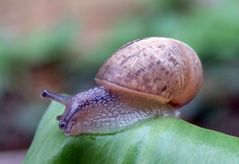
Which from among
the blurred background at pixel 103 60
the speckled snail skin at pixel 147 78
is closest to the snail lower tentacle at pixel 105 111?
the speckled snail skin at pixel 147 78

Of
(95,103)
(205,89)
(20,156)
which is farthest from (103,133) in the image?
(205,89)

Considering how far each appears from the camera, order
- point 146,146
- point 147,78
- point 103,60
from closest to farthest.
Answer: point 146,146 < point 147,78 < point 103,60

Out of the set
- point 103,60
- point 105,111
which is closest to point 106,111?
point 105,111

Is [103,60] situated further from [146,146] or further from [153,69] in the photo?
[146,146]

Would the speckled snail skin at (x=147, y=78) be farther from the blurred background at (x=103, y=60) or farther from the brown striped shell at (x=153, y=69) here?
the blurred background at (x=103, y=60)

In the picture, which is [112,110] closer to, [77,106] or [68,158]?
[77,106]

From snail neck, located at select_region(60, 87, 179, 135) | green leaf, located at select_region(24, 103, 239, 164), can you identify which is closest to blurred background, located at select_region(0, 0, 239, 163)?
snail neck, located at select_region(60, 87, 179, 135)

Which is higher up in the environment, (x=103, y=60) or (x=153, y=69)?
(x=153, y=69)

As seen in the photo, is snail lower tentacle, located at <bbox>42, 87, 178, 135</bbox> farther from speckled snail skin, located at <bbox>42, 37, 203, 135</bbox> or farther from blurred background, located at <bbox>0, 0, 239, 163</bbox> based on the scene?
blurred background, located at <bbox>0, 0, 239, 163</bbox>
